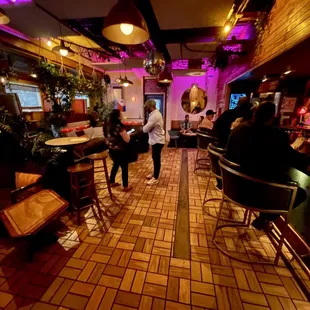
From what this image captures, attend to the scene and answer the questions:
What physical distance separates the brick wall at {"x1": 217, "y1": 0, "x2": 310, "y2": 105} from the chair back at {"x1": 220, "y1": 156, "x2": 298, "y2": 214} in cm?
142

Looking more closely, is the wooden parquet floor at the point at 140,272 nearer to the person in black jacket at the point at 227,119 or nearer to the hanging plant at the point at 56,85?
the person in black jacket at the point at 227,119

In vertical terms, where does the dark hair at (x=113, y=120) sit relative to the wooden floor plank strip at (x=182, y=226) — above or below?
above

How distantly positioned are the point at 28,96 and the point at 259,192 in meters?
5.33

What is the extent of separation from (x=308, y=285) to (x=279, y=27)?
2.76 meters

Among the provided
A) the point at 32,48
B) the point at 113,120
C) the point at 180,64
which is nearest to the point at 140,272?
the point at 113,120

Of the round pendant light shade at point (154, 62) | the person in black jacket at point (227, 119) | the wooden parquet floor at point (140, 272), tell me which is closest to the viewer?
the wooden parquet floor at point (140, 272)

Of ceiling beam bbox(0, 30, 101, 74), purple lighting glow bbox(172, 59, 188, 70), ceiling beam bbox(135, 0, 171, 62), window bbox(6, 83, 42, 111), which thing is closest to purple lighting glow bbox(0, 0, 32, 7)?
ceiling beam bbox(0, 30, 101, 74)

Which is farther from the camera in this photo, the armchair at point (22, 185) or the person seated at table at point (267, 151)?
the armchair at point (22, 185)

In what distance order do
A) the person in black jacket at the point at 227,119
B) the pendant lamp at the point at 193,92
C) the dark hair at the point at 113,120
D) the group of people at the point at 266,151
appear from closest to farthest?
the group of people at the point at 266,151 < the dark hair at the point at 113,120 < the person in black jacket at the point at 227,119 < the pendant lamp at the point at 193,92

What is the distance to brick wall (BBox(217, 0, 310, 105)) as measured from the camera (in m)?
1.72

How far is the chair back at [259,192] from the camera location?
1.39 m

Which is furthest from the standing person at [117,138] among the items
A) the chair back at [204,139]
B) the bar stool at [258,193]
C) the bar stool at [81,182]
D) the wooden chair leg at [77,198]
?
the chair back at [204,139]

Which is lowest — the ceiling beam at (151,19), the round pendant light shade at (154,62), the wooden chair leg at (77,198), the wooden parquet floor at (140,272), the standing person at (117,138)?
the wooden parquet floor at (140,272)

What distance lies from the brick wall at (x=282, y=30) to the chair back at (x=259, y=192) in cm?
142
